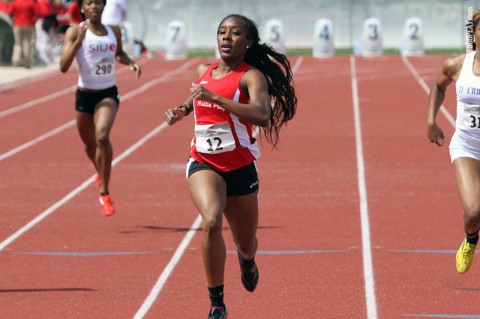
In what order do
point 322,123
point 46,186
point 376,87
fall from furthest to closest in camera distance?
point 376,87 < point 322,123 < point 46,186

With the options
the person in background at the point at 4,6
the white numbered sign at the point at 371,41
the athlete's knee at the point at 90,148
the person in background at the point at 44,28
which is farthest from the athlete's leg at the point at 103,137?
the white numbered sign at the point at 371,41

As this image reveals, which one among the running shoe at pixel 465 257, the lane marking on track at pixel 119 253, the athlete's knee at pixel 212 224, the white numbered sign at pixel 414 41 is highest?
the athlete's knee at pixel 212 224

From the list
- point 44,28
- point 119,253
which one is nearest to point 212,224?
point 119,253

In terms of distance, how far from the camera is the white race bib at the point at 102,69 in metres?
12.1

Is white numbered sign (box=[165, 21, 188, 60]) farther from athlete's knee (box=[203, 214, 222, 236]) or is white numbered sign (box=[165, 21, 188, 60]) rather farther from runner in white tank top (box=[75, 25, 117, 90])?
athlete's knee (box=[203, 214, 222, 236])

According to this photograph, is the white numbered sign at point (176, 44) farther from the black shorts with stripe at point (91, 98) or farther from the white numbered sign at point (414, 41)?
the black shorts with stripe at point (91, 98)

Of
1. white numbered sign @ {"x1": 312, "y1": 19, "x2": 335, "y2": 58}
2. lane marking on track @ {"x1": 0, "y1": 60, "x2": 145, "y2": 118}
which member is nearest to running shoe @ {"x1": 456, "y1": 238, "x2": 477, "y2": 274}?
lane marking on track @ {"x1": 0, "y1": 60, "x2": 145, "y2": 118}

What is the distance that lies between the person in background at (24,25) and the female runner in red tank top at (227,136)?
23.0m

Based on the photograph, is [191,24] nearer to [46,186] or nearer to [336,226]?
[46,186]

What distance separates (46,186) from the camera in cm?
1431

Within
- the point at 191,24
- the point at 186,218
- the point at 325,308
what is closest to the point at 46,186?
the point at 186,218

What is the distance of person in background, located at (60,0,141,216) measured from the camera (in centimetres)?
1194

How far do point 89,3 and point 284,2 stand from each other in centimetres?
2970

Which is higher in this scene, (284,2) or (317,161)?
(317,161)
